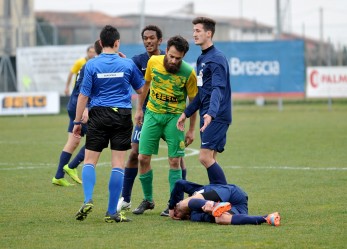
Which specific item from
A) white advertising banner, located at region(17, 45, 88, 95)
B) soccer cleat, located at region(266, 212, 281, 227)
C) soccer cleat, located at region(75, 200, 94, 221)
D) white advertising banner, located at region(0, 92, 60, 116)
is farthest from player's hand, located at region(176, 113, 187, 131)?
white advertising banner, located at region(17, 45, 88, 95)

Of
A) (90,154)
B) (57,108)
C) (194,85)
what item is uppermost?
(194,85)

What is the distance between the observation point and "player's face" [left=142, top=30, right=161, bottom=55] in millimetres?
10953

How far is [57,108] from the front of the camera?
35094 mm

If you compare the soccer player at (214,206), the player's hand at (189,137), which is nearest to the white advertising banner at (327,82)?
the player's hand at (189,137)

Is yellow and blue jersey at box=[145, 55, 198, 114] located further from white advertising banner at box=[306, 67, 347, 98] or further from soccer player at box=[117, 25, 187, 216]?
white advertising banner at box=[306, 67, 347, 98]

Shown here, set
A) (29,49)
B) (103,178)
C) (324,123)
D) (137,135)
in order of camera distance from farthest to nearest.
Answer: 1. (29,49)
2. (324,123)
3. (103,178)
4. (137,135)

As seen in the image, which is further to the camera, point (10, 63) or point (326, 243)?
point (10, 63)

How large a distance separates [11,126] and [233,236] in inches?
829

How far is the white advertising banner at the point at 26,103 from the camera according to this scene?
3438 centimetres

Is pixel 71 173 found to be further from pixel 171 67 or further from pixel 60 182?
pixel 171 67

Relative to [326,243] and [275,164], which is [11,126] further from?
[326,243]

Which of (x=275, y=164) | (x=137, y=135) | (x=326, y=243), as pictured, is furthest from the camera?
(x=275, y=164)

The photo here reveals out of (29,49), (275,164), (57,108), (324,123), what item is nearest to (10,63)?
(29,49)

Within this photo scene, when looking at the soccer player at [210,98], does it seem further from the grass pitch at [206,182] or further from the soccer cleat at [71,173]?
the soccer cleat at [71,173]
